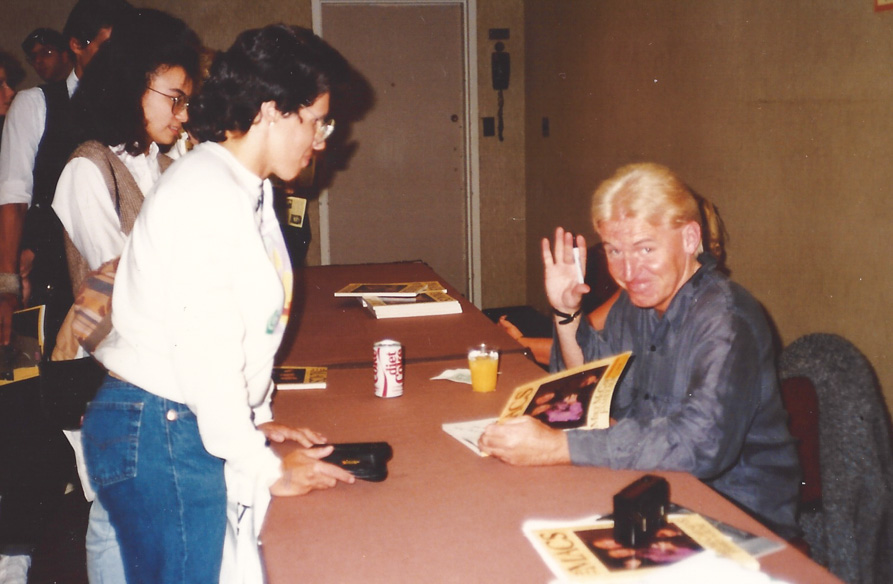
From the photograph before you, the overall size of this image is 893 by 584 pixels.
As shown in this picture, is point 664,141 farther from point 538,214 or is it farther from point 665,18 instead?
point 538,214

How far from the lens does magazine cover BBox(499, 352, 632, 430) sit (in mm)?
1449

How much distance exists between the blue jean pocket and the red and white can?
603 mm

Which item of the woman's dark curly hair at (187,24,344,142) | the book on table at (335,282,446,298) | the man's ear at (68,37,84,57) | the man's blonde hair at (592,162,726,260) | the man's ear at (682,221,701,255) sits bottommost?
the book on table at (335,282,446,298)

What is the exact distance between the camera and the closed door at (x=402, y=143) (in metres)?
5.69

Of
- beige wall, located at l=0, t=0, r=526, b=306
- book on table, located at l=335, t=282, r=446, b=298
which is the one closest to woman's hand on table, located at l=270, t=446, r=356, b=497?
book on table, located at l=335, t=282, r=446, b=298

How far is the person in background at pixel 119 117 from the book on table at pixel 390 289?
1.13m

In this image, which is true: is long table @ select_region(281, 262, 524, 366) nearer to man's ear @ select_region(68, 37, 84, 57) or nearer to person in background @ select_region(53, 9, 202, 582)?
person in background @ select_region(53, 9, 202, 582)

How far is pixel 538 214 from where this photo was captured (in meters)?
5.71

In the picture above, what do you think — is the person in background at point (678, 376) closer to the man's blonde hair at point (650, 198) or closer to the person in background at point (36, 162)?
the man's blonde hair at point (650, 198)

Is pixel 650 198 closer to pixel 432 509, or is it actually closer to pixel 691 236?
pixel 691 236

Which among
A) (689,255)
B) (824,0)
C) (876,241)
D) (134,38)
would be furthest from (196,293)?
(824,0)

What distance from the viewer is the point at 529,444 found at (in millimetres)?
1384

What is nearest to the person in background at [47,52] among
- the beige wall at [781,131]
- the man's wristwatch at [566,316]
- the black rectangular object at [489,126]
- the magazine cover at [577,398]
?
the black rectangular object at [489,126]

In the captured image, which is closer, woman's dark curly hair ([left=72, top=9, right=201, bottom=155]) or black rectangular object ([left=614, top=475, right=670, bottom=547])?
black rectangular object ([left=614, top=475, right=670, bottom=547])
